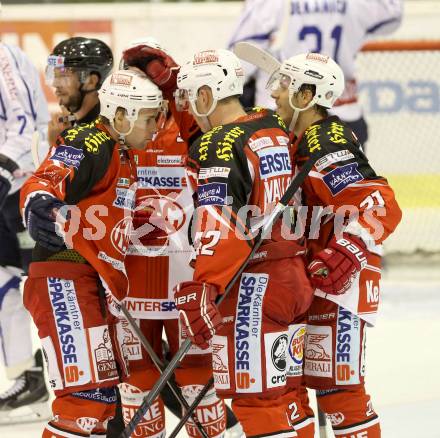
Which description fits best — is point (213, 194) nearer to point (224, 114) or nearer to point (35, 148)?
point (224, 114)

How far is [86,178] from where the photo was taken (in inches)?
117

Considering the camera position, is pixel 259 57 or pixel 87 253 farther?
pixel 259 57

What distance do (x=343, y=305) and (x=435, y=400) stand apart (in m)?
1.27

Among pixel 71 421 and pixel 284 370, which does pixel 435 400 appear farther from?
pixel 71 421

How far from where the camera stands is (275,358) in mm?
2898

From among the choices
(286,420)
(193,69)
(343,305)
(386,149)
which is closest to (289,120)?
(193,69)

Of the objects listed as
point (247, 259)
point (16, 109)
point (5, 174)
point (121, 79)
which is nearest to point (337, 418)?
point (247, 259)

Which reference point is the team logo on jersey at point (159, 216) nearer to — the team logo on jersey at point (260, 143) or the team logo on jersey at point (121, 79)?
the team logo on jersey at point (121, 79)

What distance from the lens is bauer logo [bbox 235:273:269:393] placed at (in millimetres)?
2875

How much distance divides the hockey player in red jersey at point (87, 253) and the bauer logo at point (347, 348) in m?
0.62

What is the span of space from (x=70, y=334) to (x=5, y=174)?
115cm

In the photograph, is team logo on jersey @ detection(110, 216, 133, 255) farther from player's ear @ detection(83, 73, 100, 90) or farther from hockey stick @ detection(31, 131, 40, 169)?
player's ear @ detection(83, 73, 100, 90)

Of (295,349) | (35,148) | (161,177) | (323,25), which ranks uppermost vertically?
(323,25)

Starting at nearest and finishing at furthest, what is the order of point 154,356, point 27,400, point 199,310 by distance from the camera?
point 199,310, point 154,356, point 27,400
